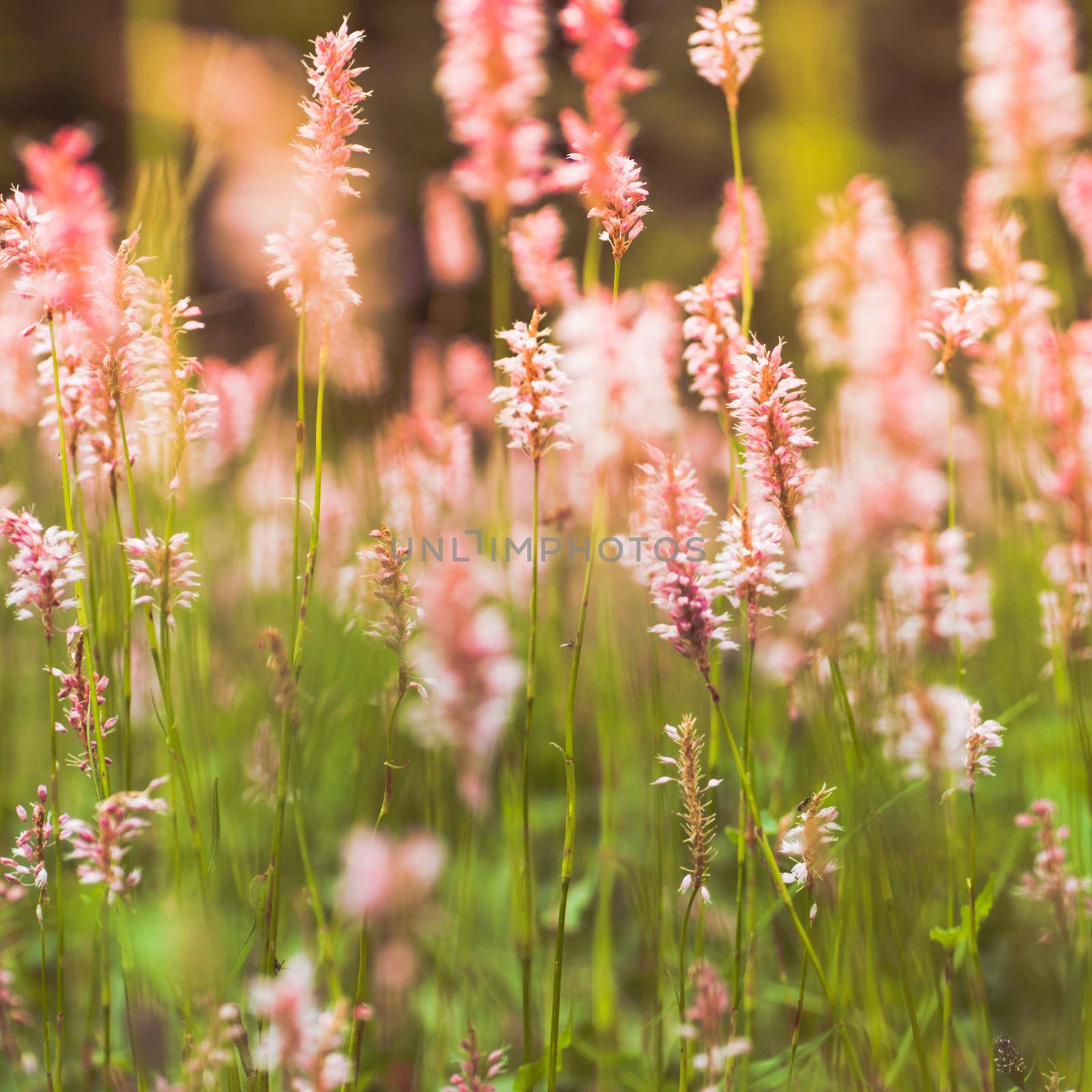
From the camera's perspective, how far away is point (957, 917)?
1637 millimetres

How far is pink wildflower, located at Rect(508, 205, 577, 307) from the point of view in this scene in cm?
170

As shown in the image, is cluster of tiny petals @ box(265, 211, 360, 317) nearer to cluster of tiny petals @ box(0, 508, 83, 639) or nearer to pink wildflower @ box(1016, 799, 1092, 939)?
cluster of tiny petals @ box(0, 508, 83, 639)

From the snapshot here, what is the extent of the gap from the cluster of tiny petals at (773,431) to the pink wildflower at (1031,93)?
172cm

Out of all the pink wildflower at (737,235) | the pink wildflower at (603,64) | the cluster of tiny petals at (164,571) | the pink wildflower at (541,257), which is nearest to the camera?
the cluster of tiny petals at (164,571)

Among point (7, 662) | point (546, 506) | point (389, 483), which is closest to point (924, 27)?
point (546, 506)

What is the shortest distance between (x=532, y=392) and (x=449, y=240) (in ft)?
6.15

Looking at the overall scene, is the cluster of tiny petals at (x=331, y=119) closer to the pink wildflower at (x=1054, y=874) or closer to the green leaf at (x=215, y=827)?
the green leaf at (x=215, y=827)

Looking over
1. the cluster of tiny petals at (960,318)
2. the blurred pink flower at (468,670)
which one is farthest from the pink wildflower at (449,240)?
the blurred pink flower at (468,670)

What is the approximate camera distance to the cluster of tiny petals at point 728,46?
1.22 metres

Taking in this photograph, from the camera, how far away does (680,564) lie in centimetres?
101

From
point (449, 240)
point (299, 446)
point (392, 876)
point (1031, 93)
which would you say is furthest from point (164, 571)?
point (1031, 93)

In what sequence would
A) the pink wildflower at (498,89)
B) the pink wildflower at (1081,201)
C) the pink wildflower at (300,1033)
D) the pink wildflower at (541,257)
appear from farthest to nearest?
the pink wildflower at (1081,201)
the pink wildflower at (498,89)
the pink wildflower at (541,257)
the pink wildflower at (300,1033)

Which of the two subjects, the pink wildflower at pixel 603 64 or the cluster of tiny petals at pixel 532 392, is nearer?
the cluster of tiny petals at pixel 532 392

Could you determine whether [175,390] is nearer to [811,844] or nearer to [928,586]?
[811,844]
